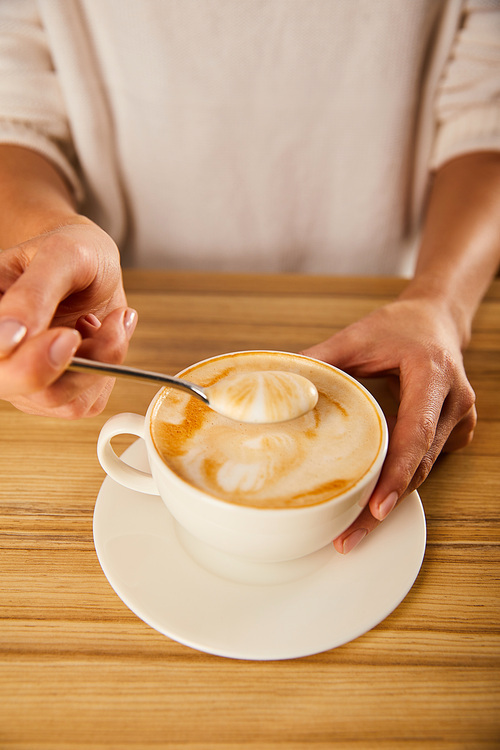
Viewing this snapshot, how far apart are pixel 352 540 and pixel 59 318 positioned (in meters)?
0.48

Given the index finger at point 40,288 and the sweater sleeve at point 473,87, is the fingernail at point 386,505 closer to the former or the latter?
the index finger at point 40,288

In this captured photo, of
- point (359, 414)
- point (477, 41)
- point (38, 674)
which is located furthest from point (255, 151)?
point (38, 674)

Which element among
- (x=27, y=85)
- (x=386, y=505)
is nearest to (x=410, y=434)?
(x=386, y=505)

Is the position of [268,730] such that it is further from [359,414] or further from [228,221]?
[228,221]

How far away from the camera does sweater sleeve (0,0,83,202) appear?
1020mm

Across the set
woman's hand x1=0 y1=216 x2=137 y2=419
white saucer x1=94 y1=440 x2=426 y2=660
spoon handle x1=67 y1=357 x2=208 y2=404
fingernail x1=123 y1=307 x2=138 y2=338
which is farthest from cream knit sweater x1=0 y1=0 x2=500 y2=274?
white saucer x1=94 y1=440 x2=426 y2=660

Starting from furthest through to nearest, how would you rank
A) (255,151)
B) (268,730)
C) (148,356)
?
(255,151) → (148,356) → (268,730)

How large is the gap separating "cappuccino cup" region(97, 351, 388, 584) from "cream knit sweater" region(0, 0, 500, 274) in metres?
0.77

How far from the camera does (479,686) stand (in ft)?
1.53

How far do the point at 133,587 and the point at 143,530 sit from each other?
8cm

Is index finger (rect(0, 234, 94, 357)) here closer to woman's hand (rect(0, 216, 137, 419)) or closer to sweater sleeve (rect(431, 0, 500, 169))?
woman's hand (rect(0, 216, 137, 419))

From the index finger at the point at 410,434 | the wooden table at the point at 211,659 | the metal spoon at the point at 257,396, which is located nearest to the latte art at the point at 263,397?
the metal spoon at the point at 257,396

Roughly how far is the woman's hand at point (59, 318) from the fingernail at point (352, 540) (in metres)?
0.31

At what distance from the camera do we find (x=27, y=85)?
41.2 inches
